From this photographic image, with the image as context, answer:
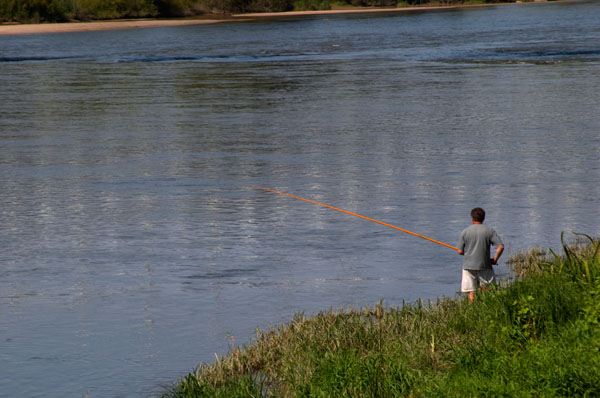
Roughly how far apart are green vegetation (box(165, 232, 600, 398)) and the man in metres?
0.28

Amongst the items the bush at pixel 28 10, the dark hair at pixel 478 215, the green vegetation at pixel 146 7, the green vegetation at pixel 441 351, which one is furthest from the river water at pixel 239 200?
the green vegetation at pixel 146 7

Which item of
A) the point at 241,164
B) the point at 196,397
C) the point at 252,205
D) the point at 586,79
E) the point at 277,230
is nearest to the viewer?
the point at 196,397

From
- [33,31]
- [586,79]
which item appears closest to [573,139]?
[586,79]

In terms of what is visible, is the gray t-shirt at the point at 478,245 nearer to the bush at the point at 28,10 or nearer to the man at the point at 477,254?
the man at the point at 477,254

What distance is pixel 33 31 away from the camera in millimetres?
96438

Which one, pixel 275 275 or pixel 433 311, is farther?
pixel 275 275

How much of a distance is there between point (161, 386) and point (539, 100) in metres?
23.2

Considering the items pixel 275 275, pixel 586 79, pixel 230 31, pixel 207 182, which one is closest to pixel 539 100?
pixel 586 79

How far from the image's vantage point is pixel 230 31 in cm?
9150

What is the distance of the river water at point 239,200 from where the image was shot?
9.78 m

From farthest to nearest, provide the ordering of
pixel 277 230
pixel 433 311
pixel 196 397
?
1. pixel 277 230
2. pixel 433 311
3. pixel 196 397

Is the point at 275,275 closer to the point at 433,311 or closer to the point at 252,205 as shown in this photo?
the point at 433,311

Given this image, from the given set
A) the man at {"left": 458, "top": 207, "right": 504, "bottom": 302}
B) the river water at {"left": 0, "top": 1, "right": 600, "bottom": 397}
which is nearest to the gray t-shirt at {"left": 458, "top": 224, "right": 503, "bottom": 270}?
the man at {"left": 458, "top": 207, "right": 504, "bottom": 302}

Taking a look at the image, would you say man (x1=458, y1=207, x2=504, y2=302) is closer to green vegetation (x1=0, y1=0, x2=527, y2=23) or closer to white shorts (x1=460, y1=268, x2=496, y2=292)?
white shorts (x1=460, y1=268, x2=496, y2=292)
